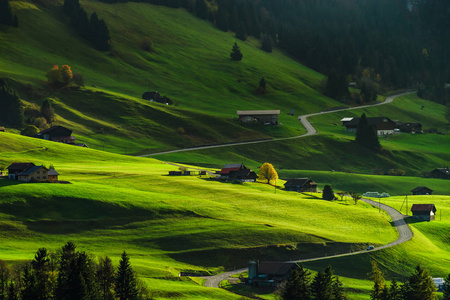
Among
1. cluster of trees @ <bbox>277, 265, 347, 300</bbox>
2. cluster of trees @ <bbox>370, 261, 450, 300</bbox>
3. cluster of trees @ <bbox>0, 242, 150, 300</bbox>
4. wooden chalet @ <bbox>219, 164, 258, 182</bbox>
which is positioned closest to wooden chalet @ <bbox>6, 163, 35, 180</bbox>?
wooden chalet @ <bbox>219, 164, 258, 182</bbox>

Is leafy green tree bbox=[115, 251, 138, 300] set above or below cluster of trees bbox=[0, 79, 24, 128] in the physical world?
below

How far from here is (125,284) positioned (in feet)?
246

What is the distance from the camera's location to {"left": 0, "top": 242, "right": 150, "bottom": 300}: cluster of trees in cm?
7062

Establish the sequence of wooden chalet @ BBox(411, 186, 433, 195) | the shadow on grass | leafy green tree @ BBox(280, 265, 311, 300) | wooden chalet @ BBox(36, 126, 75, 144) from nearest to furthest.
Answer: leafy green tree @ BBox(280, 265, 311, 300) → the shadow on grass → wooden chalet @ BBox(411, 186, 433, 195) → wooden chalet @ BBox(36, 126, 75, 144)

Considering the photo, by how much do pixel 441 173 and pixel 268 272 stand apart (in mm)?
112460

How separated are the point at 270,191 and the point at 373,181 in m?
42.1

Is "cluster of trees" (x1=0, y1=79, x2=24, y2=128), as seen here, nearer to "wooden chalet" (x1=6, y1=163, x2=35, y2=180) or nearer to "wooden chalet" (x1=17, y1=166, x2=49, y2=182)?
"wooden chalet" (x1=6, y1=163, x2=35, y2=180)

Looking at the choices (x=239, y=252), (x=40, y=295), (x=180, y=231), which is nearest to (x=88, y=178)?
(x=180, y=231)

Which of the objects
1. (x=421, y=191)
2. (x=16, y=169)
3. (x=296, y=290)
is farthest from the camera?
(x=421, y=191)

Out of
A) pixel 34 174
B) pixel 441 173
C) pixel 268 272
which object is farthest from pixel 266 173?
pixel 441 173

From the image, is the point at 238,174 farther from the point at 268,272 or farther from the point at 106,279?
the point at 106,279

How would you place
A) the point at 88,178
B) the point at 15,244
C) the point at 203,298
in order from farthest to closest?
1. the point at 88,178
2. the point at 15,244
3. the point at 203,298

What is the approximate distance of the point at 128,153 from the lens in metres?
185

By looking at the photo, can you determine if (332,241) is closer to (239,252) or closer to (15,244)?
(239,252)
